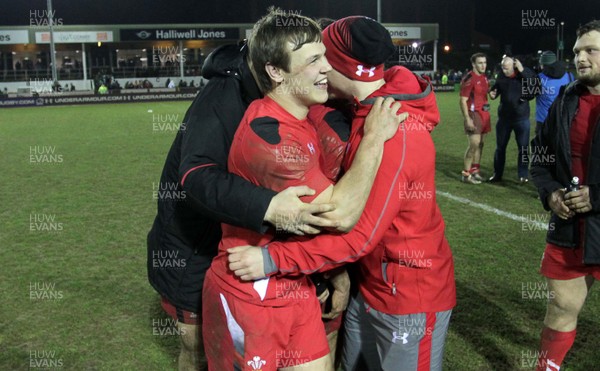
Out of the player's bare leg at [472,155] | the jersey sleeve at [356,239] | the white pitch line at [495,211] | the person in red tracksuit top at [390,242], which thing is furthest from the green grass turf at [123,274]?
the jersey sleeve at [356,239]

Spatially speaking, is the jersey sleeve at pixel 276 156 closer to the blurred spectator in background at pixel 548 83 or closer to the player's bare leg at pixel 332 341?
the player's bare leg at pixel 332 341

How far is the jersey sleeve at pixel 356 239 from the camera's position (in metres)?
2.38

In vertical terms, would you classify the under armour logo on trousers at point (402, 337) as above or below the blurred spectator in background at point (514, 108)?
below

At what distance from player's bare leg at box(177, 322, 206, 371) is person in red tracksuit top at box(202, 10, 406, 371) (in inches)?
23.5

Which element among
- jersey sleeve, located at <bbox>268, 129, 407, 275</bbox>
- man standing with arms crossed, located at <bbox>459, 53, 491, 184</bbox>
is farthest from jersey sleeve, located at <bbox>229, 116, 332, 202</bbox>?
man standing with arms crossed, located at <bbox>459, 53, 491, 184</bbox>

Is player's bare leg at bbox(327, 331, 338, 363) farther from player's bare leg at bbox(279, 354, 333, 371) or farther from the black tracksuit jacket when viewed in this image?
the black tracksuit jacket

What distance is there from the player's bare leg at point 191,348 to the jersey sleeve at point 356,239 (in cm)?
101

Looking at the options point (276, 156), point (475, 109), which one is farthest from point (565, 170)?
point (475, 109)

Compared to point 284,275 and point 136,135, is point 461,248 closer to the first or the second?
point 284,275

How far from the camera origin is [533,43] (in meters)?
73.4

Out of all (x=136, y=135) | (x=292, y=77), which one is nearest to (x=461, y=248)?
(x=292, y=77)

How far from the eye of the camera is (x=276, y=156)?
2262 millimetres

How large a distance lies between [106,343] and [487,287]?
3.38 m

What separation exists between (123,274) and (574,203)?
4.44 metres
